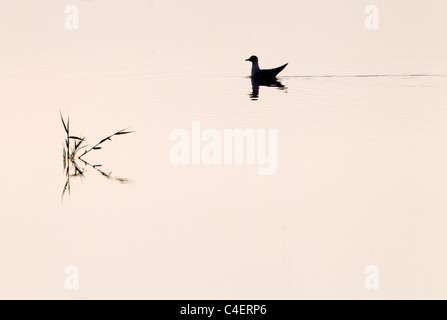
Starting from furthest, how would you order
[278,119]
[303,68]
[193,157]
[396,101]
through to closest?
1. [303,68]
2. [396,101]
3. [278,119]
4. [193,157]

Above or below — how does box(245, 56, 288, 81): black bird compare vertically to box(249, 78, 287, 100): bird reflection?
above

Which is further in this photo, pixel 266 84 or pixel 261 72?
pixel 261 72

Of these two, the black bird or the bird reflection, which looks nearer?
the bird reflection

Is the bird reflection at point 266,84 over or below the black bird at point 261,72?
below

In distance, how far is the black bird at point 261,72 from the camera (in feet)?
21.0

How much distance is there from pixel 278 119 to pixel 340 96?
2.95ft

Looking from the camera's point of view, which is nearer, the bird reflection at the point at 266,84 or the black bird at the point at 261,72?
the bird reflection at the point at 266,84

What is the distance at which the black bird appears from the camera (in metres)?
6.40

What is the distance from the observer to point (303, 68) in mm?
6477

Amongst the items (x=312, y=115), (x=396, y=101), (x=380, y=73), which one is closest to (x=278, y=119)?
(x=312, y=115)

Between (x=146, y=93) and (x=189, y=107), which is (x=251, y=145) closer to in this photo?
(x=189, y=107)

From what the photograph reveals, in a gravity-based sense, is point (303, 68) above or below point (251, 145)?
above

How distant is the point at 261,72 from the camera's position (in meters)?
6.49

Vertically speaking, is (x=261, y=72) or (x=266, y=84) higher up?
(x=261, y=72)
